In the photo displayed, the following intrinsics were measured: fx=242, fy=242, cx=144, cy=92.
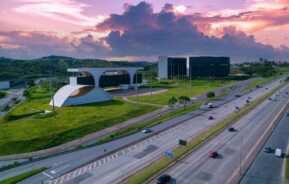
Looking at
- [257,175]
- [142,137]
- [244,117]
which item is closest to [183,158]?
[257,175]

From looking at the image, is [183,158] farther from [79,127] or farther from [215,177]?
[79,127]

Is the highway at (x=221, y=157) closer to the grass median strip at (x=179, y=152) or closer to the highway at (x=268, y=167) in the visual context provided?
the grass median strip at (x=179, y=152)

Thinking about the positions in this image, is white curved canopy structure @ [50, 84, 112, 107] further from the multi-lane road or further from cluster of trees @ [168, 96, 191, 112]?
the multi-lane road

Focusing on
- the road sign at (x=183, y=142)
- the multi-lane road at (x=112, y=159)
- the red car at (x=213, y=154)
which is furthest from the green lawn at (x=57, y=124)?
the red car at (x=213, y=154)

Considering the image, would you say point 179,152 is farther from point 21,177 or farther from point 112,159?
point 21,177

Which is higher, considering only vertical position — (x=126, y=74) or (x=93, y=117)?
(x=126, y=74)

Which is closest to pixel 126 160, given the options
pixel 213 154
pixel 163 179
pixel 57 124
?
pixel 163 179
